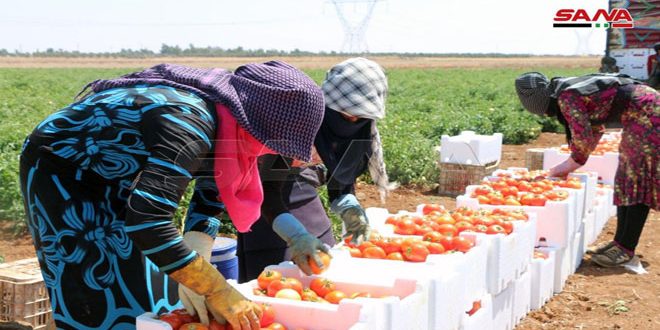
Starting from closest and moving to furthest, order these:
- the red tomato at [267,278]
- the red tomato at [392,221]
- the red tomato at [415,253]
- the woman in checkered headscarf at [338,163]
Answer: the red tomato at [267,278], the red tomato at [415,253], the woman in checkered headscarf at [338,163], the red tomato at [392,221]

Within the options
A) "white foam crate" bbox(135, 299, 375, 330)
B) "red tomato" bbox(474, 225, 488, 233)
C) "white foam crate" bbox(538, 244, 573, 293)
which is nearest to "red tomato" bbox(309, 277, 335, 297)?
"white foam crate" bbox(135, 299, 375, 330)

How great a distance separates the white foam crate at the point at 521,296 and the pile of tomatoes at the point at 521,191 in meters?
0.52

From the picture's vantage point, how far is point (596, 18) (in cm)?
1124

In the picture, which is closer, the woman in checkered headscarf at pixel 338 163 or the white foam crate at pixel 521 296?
the woman in checkered headscarf at pixel 338 163

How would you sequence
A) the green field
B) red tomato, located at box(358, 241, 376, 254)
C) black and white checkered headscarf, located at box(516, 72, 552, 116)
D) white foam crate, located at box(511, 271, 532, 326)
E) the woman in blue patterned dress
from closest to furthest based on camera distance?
the woman in blue patterned dress
red tomato, located at box(358, 241, 376, 254)
white foam crate, located at box(511, 271, 532, 326)
black and white checkered headscarf, located at box(516, 72, 552, 116)
the green field

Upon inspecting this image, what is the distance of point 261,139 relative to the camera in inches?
79.6

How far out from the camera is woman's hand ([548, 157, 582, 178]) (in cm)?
527

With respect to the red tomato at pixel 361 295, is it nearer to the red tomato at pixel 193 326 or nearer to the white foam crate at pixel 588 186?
the red tomato at pixel 193 326

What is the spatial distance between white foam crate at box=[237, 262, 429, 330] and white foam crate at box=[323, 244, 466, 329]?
4 centimetres

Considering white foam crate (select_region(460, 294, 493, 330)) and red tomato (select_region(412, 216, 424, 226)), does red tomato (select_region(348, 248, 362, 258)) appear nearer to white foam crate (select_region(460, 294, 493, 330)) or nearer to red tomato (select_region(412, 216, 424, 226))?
white foam crate (select_region(460, 294, 493, 330))

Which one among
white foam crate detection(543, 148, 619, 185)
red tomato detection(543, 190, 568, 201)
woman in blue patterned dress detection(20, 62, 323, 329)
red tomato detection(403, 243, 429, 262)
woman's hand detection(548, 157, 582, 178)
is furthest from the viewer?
white foam crate detection(543, 148, 619, 185)

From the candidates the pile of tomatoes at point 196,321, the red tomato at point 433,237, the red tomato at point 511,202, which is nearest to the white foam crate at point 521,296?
the red tomato at point 511,202

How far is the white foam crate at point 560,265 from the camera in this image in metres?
4.61

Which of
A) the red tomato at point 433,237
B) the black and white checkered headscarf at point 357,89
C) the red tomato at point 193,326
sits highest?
the black and white checkered headscarf at point 357,89
